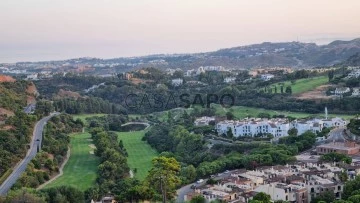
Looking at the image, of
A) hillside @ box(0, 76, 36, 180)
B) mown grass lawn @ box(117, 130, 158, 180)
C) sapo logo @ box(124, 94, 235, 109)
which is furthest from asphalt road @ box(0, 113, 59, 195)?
sapo logo @ box(124, 94, 235, 109)

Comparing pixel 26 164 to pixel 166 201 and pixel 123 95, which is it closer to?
pixel 166 201

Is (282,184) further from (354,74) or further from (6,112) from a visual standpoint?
(354,74)

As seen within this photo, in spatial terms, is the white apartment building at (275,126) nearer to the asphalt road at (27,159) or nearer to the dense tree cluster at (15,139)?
the asphalt road at (27,159)

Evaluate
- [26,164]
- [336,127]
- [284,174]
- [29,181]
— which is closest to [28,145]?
[26,164]

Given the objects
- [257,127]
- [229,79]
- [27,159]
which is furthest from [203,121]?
[229,79]

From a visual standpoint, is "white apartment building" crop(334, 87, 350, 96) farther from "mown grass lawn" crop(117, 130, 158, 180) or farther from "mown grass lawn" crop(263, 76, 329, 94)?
"mown grass lawn" crop(117, 130, 158, 180)
